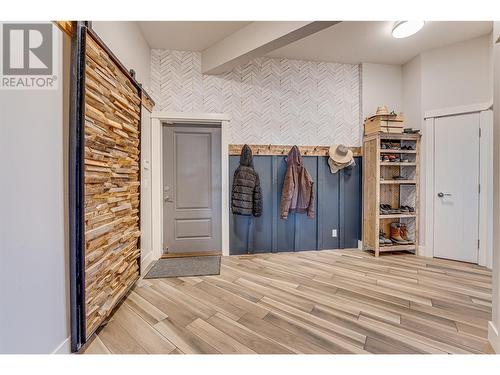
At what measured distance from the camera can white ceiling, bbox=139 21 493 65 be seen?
8.72 ft

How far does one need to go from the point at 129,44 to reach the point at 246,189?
6.93ft

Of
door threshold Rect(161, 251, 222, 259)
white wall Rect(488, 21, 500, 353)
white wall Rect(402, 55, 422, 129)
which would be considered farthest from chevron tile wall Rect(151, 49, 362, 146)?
white wall Rect(488, 21, 500, 353)

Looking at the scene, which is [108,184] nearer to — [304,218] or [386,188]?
[304,218]

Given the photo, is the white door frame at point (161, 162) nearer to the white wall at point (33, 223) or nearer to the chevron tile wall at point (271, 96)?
the chevron tile wall at point (271, 96)

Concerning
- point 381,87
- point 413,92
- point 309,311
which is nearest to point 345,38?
point 381,87

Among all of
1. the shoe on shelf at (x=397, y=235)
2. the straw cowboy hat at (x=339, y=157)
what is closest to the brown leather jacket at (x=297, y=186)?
the straw cowboy hat at (x=339, y=157)

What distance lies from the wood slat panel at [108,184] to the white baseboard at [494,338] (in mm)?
2236

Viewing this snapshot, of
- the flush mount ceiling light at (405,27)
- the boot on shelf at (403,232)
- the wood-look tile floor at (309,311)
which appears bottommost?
the wood-look tile floor at (309,311)

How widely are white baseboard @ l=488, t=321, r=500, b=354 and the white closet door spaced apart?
2.04m

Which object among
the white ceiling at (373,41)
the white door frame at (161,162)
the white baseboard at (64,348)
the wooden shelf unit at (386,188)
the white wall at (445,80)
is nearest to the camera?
the white baseboard at (64,348)

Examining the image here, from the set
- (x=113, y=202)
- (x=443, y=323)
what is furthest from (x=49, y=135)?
(x=443, y=323)

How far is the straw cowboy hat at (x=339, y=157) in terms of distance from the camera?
3357 mm

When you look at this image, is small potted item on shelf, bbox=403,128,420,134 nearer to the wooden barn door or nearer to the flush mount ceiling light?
the flush mount ceiling light

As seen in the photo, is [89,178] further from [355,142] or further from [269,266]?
[355,142]
